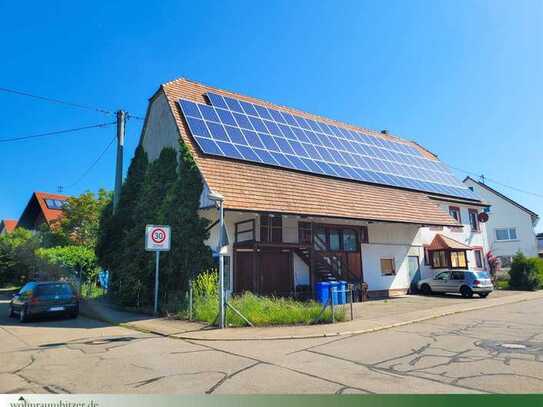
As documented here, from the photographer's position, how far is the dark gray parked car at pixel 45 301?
14.0 metres

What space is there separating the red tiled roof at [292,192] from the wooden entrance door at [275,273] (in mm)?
2541

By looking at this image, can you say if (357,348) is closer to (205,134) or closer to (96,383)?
(96,383)

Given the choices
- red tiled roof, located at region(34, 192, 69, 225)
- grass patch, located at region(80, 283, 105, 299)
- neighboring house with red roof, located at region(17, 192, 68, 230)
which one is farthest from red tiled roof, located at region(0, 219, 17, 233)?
grass patch, located at region(80, 283, 105, 299)

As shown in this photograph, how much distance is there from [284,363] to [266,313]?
4.93m

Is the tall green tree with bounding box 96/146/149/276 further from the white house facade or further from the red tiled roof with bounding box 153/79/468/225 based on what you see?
the white house facade

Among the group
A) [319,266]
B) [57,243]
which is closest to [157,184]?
[319,266]

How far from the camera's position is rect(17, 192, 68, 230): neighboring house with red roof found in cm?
4575

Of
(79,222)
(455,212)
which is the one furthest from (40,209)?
(455,212)

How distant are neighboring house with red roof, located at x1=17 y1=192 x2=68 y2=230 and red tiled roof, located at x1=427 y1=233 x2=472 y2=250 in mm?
39882

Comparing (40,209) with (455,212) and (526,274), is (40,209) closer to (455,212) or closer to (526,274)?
(455,212)

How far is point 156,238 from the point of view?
13828 mm

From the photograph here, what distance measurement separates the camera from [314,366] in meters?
6.81

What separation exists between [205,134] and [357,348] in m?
11.7

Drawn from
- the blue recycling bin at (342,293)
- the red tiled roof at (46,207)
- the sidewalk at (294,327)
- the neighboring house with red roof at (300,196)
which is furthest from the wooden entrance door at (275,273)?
the red tiled roof at (46,207)
